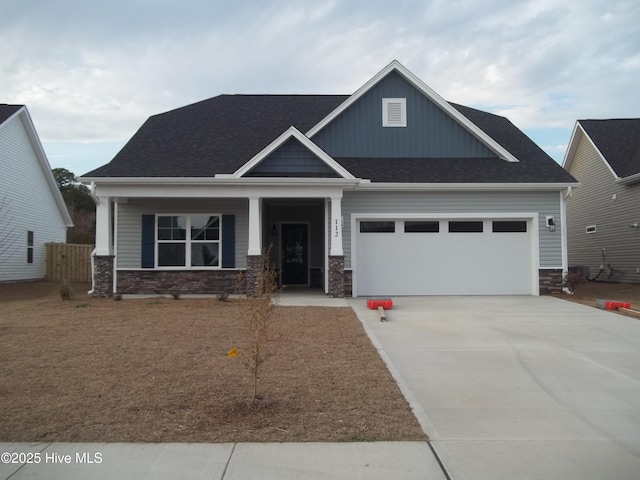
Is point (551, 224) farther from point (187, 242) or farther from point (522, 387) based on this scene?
point (522, 387)

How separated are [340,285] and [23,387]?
933cm

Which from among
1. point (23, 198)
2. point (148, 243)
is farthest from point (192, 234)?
point (23, 198)

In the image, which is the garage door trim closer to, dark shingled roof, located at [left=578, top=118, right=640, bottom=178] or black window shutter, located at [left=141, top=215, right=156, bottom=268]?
black window shutter, located at [left=141, top=215, right=156, bottom=268]

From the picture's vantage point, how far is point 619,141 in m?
22.4

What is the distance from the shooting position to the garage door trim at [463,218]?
15.8 metres

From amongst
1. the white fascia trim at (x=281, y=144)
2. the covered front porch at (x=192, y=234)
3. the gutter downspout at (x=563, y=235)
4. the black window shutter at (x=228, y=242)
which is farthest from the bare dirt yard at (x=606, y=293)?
the black window shutter at (x=228, y=242)

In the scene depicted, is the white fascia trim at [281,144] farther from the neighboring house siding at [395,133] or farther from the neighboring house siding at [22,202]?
the neighboring house siding at [22,202]

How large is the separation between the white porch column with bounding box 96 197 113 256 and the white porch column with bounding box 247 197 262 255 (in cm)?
373

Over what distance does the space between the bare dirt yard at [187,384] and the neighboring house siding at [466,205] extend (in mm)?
5582

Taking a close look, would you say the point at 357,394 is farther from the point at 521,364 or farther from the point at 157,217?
the point at 157,217

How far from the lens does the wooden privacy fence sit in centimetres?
2377

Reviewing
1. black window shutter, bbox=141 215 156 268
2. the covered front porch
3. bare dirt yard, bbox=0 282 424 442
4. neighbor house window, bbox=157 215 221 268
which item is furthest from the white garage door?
black window shutter, bbox=141 215 156 268

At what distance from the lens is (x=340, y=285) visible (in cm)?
1487

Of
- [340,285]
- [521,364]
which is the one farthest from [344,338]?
[340,285]
